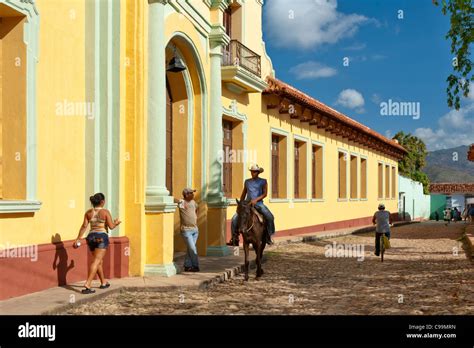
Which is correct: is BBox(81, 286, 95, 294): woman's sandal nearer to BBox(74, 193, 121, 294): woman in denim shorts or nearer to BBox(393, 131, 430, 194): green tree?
BBox(74, 193, 121, 294): woman in denim shorts

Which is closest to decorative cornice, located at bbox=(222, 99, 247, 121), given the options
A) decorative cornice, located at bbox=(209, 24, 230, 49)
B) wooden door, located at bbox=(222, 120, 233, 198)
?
wooden door, located at bbox=(222, 120, 233, 198)

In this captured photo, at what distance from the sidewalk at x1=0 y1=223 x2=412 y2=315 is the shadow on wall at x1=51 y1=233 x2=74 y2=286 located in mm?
156

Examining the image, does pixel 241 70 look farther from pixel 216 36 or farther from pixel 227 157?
pixel 216 36

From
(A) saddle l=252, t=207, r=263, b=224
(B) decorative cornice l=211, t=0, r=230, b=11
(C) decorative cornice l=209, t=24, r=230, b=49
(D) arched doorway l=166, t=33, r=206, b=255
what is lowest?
(A) saddle l=252, t=207, r=263, b=224

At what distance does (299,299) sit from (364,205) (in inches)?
895

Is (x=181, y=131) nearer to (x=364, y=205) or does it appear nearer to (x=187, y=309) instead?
(x=187, y=309)

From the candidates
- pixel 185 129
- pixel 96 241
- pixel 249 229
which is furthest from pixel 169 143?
pixel 96 241

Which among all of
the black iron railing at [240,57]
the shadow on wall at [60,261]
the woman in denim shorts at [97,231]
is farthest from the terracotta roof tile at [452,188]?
the woman in denim shorts at [97,231]

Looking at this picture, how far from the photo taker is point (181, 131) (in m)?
12.5

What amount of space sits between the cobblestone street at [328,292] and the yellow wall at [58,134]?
1243mm

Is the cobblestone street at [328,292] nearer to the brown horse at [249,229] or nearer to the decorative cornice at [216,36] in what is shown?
the brown horse at [249,229]

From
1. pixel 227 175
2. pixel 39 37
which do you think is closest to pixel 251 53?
pixel 227 175

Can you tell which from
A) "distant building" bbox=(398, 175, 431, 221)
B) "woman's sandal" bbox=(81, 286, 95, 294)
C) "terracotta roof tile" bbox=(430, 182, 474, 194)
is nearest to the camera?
"woman's sandal" bbox=(81, 286, 95, 294)

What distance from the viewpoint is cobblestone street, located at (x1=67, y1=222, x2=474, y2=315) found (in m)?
7.65
